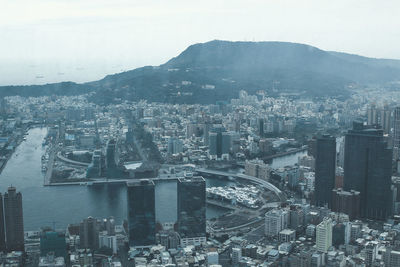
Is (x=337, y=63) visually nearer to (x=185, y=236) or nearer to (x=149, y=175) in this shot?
(x=149, y=175)

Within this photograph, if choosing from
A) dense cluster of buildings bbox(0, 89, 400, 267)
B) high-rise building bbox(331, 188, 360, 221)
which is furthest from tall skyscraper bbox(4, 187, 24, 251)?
high-rise building bbox(331, 188, 360, 221)

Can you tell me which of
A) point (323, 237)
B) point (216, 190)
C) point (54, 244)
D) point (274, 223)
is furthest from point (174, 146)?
point (54, 244)

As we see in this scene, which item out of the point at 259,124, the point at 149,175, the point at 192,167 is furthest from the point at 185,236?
the point at 259,124

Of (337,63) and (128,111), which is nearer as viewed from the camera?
(128,111)

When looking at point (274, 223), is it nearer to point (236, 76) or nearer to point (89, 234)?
point (89, 234)

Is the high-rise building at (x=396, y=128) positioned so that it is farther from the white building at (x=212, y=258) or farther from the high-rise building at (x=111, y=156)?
the white building at (x=212, y=258)

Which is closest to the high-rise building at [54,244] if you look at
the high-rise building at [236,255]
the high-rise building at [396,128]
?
the high-rise building at [236,255]

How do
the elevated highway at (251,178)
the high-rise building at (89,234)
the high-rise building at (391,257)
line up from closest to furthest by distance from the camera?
the high-rise building at (391,257) → the high-rise building at (89,234) → the elevated highway at (251,178)

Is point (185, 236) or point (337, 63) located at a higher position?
point (337, 63)
